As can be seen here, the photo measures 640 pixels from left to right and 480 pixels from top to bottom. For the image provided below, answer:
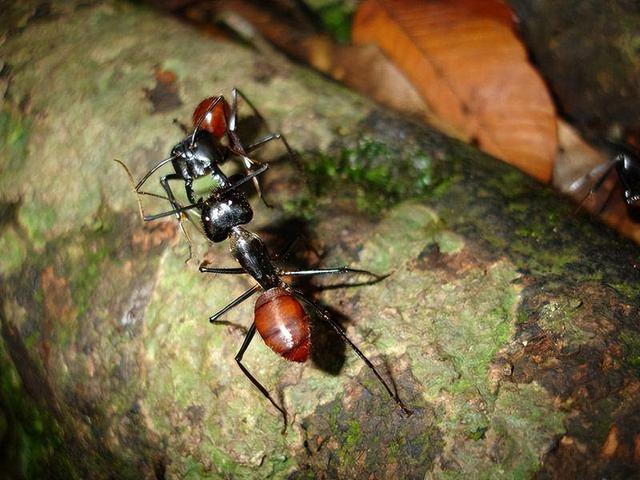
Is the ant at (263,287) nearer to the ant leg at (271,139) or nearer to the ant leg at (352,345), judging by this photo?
the ant leg at (352,345)

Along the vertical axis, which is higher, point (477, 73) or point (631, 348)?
point (477, 73)

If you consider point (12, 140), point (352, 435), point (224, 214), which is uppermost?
point (12, 140)

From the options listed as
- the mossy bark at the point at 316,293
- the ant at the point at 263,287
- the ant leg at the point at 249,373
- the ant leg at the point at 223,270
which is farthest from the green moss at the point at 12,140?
the ant leg at the point at 249,373

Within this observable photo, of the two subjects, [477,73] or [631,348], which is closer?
[631,348]

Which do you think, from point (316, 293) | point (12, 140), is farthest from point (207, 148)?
point (12, 140)

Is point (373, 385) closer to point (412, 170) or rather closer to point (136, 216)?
point (412, 170)

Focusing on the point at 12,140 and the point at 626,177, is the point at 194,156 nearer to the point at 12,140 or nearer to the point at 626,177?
the point at 12,140

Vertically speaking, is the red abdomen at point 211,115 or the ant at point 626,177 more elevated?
the red abdomen at point 211,115
